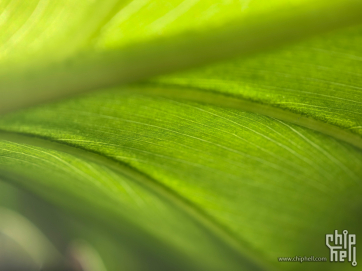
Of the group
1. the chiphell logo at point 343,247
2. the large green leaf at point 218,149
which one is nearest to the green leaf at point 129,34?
the large green leaf at point 218,149

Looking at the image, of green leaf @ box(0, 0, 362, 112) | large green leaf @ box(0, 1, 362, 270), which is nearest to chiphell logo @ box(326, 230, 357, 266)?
large green leaf @ box(0, 1, 362, 270)

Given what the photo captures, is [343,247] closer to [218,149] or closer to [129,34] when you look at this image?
[218,149]

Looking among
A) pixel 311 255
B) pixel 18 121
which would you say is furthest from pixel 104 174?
pixel 311 255

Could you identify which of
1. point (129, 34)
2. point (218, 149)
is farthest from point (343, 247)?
point (129, 34)

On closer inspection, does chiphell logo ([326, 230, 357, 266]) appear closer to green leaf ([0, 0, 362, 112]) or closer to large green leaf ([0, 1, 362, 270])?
large green leaf ([0, 1, 362, 270])

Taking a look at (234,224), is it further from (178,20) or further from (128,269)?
(178,20)

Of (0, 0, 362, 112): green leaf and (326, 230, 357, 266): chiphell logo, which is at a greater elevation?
(0, 0, 362, 112): green leaf
